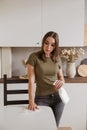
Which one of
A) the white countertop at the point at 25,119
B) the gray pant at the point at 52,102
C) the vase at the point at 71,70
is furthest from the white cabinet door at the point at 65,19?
the white countertop at the point at 25,119

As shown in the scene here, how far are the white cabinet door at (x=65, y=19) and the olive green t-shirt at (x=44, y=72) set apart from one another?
37.3 inches

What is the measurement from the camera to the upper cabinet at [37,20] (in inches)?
123

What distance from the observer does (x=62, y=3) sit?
3150 mm

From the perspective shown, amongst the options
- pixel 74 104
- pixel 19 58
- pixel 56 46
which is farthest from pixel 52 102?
pixel 19 58

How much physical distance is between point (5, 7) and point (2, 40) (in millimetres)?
415

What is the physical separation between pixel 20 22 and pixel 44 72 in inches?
43.9

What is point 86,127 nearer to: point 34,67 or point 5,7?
point 34,67

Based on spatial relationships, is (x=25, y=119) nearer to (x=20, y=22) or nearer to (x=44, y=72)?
(x=44, y=72)

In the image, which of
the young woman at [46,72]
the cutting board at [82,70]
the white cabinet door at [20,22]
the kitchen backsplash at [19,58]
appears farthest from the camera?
the kitchen backsplash at [19,58]

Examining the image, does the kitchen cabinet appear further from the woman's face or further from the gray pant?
the woman's face

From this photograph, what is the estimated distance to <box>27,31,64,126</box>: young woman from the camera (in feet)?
7.36

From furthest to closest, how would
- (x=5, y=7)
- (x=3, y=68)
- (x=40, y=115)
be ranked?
(x=3, y=68) → (x=5, y=7) → (x=40, y=115)

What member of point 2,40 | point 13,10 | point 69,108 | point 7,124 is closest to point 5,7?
point 13,10

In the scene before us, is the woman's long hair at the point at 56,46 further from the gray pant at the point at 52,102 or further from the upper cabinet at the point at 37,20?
the upper cabinet at the point at 37,20
